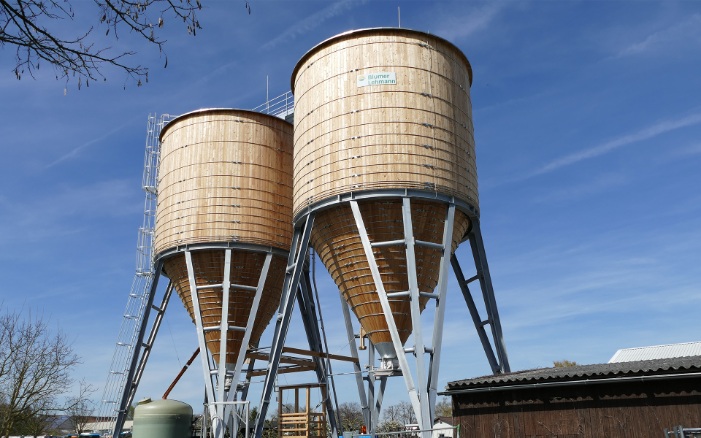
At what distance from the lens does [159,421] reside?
44.3 feet

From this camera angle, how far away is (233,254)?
22.9 meters

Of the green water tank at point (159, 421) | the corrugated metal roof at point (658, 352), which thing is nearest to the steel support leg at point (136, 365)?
the green water tank at point (159, 421)

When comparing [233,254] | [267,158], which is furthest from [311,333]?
[267,158]

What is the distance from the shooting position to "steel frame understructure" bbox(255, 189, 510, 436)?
673 inches

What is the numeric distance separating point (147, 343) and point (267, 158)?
29.8 feet

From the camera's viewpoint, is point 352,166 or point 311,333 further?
point 311,333

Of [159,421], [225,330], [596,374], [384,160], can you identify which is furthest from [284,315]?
A: [596,374]

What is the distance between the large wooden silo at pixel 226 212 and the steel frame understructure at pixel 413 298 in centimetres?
280

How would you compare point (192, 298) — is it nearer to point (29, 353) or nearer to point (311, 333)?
point (311, 333)

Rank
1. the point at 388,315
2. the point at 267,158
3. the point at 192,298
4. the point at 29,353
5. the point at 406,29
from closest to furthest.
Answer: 1. the point at 388,315
2. the point at 406,29
3. the point at 192,298
4. the point at 267,158
5. the point at 29,353

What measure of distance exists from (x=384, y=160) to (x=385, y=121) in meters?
1.27

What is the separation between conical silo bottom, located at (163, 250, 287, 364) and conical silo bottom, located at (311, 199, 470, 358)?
4.93 metres

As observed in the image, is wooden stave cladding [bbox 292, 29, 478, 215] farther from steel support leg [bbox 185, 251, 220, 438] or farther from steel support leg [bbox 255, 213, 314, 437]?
steel support leg [bbox 185, 251, 220, 438]

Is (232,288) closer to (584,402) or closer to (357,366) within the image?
(357,366)
